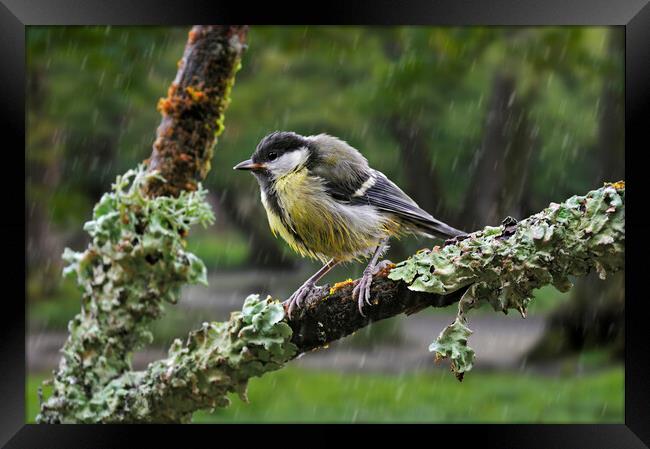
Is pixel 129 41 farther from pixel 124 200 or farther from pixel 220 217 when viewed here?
pixel 220 217

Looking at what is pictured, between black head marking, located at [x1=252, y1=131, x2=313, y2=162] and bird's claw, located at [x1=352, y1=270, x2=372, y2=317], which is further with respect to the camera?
black head marking, located at [x1=252, y1=131, x2=313, y2=162]

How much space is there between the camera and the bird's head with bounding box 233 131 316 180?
6.43ft

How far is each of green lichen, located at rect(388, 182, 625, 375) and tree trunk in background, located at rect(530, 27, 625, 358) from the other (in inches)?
96.5

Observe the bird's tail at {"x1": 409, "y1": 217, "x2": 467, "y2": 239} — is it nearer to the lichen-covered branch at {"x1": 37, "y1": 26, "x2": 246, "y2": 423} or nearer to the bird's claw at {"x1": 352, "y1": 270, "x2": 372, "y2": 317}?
the bird's claw at {"x1": 352, "y1": 270, "x2": 372, "y2": 317}

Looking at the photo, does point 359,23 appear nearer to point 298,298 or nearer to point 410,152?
point 298,298

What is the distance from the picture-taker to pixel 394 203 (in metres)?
1.92

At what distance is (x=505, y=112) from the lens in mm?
4367

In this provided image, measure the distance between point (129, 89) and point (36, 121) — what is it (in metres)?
0.50

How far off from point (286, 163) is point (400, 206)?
34 cm

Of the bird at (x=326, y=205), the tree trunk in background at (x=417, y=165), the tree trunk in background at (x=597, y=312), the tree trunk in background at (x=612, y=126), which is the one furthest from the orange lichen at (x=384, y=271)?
the tree trunk in background at (x=597, y=312)

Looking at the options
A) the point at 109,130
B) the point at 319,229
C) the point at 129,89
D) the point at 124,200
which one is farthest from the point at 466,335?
the point at 109,130

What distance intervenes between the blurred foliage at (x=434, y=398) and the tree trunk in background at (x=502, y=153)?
951mm

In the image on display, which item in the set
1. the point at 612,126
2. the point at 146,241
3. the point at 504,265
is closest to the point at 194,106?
the point at 146,241

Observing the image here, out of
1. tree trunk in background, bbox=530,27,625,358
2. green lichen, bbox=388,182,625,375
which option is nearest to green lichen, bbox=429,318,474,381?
green lichen, bbox=388,182,625,375
